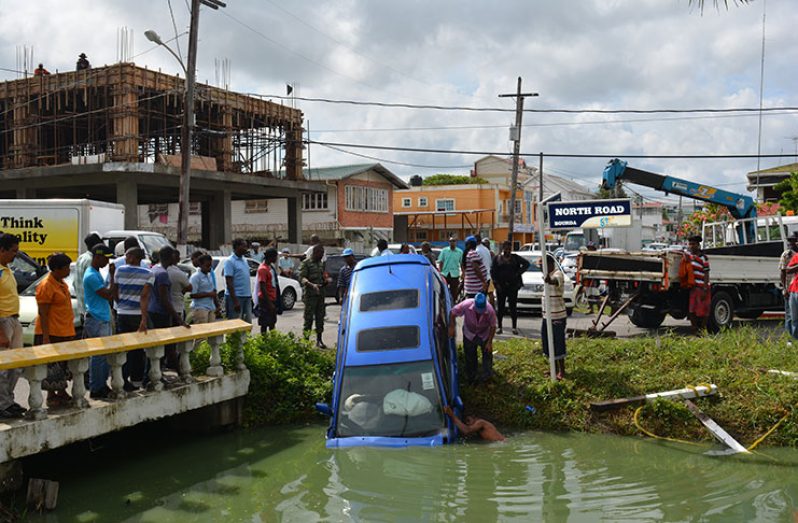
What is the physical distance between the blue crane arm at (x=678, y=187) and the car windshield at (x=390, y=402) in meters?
10.9

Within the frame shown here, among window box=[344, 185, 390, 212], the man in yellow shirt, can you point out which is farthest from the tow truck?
window box=[344, 185, 390, 212]

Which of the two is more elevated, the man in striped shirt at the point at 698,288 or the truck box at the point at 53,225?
the truck box at the point at 53,225

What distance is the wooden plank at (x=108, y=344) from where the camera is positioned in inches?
A: 270

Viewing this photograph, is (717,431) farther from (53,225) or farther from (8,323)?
(53,225)

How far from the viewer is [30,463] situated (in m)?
8.34

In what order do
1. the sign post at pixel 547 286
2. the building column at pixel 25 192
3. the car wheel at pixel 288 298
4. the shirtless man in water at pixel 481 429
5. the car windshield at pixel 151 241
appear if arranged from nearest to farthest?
the shirtless man in water at pixel 481 429 < the sign post at pixel 547 286 < the car windshield at pixel 151 241 < the car wheel at pixel 288 298 < the building column at pixel 25 192

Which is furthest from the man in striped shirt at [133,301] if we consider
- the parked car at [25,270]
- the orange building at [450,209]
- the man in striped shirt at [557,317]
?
the orange building at [450,209]

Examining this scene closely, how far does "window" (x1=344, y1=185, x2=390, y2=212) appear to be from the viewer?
46594mm

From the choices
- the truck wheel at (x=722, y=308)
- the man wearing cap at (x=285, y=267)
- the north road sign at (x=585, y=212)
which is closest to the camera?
the north road sign at (x=585, y=212)

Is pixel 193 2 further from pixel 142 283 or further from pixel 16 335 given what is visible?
pixel 16 335

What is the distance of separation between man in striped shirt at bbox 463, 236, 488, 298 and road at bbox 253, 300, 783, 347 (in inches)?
42.1

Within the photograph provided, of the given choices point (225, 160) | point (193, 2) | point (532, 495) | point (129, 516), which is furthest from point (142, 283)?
point (225, 160)

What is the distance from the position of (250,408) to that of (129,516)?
3314 mm

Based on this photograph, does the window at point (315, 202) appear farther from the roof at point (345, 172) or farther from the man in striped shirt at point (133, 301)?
the man in striped shirt at point (133, 301)
